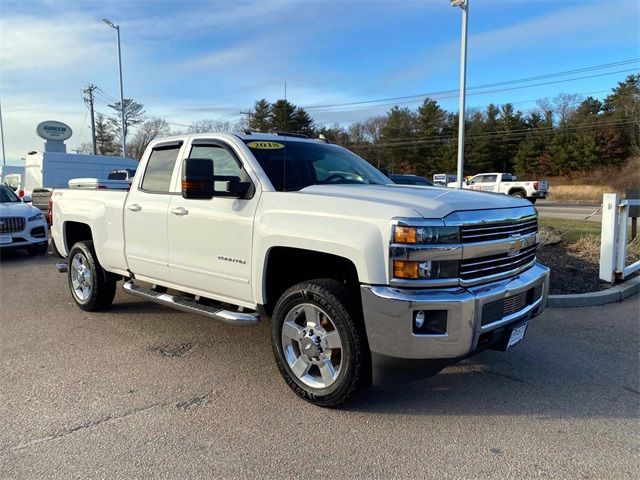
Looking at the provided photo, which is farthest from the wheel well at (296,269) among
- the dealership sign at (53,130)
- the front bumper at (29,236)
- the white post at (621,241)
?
the dealership sign at (53,130)

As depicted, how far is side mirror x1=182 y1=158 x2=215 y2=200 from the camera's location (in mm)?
3883

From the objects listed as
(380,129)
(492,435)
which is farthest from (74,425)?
(380,129)

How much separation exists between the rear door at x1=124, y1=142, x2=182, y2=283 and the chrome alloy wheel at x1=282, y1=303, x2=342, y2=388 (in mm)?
1652

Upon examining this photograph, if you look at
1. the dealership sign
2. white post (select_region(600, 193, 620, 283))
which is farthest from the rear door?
the dealership sign

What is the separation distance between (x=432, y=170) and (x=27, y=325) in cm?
6585

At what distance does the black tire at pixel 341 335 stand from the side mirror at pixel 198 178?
1057 mm

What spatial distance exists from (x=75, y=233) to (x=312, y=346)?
439 cm

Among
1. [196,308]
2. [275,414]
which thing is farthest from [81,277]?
[275,414]

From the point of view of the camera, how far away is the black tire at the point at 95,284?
19.3 ft

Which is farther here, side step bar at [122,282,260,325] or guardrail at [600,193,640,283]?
guardrail at [600,193,640,283]

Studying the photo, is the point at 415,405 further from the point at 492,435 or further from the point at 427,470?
the point at 427,470

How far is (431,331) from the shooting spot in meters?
3.21

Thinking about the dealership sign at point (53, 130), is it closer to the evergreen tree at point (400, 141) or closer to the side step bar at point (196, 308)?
the side step bar at point (196, 308)

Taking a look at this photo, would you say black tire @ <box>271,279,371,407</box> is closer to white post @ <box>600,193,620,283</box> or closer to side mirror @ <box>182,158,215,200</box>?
side mirror @ <box>182,158,215,200</box>
